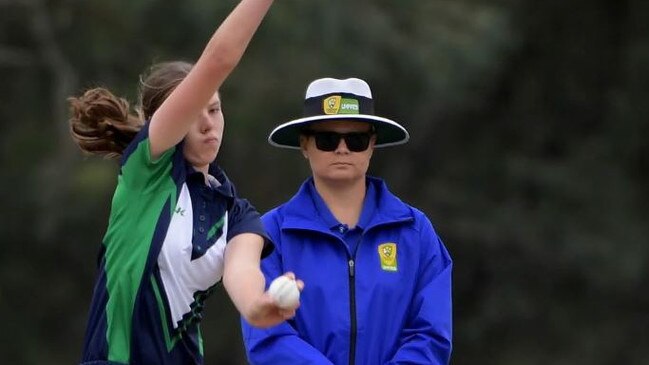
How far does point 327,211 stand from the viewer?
18.0 feet

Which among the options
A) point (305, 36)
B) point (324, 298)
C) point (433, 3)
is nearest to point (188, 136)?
point (324, 298)

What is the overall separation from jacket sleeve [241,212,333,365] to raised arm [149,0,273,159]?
1.13m

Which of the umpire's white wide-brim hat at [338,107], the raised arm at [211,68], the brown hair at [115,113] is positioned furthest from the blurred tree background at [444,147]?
the raised arm at [211,68]

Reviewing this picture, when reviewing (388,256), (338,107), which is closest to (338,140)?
(338,107)

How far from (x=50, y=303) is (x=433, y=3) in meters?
5.07

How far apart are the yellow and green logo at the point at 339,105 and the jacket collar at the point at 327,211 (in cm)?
24

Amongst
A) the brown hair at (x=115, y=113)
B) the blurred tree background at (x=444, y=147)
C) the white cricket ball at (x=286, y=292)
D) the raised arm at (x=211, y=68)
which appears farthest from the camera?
the blurred tree background at (x=444, y=147)

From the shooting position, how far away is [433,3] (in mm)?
16703

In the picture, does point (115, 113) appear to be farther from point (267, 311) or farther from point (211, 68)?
point (267, 311)

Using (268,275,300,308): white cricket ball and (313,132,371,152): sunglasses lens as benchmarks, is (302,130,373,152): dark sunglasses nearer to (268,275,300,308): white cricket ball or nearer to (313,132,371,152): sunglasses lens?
(313,132,371,152): sunglasses lens

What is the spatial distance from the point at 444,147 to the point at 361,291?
541 inches

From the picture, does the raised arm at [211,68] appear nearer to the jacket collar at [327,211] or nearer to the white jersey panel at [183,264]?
the white jersey panel at [183,264]

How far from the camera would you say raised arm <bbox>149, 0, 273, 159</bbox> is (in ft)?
13.6

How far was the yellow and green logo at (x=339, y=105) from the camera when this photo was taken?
5.49 m
